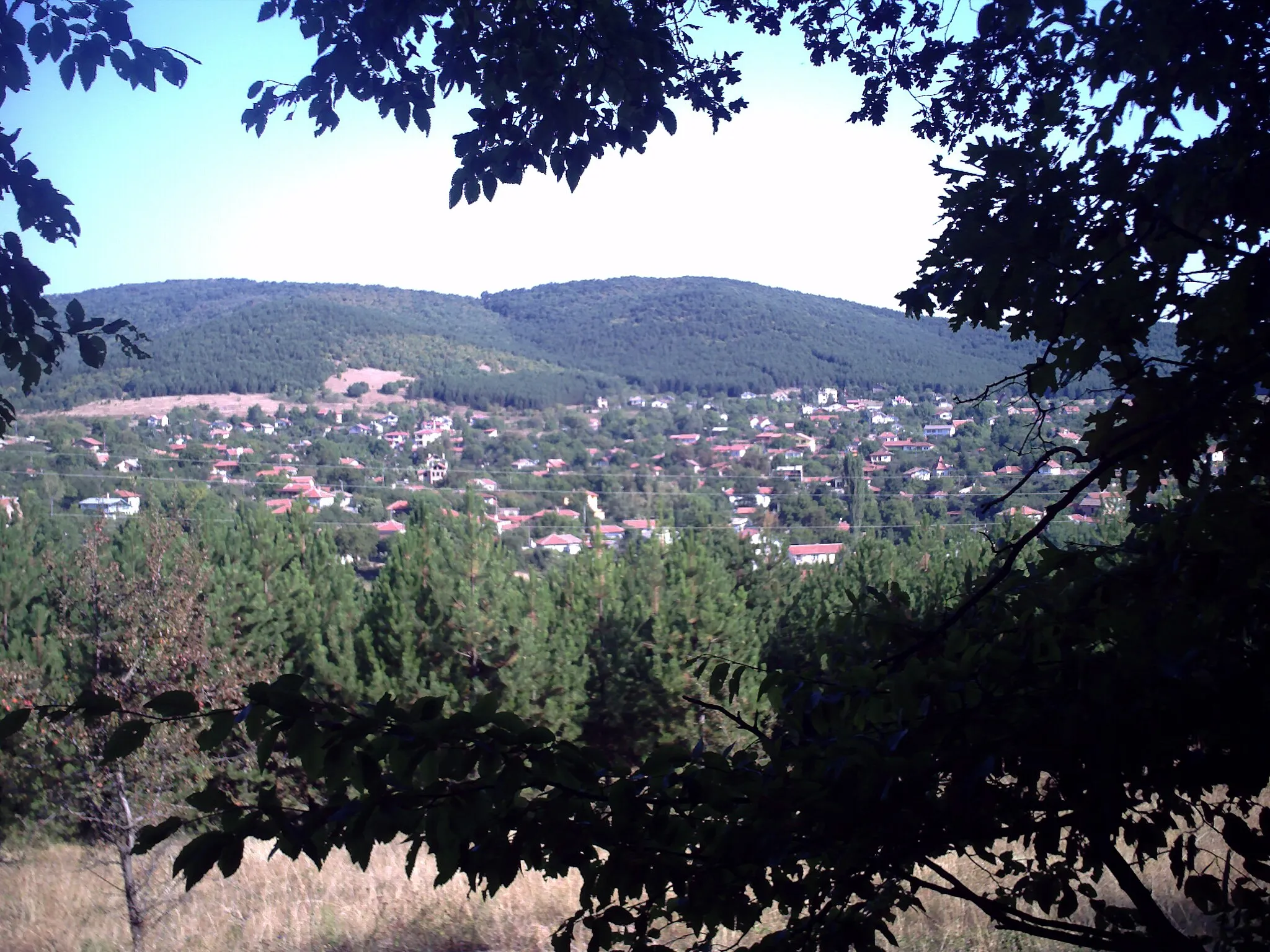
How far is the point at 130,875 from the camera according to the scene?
22.3ft

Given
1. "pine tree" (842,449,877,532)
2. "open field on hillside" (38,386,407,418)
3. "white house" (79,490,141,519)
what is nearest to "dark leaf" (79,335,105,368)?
"white house" (79,490,141,519)

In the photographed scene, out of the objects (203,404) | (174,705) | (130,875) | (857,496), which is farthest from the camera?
(203,404)

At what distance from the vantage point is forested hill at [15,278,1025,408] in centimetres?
4012

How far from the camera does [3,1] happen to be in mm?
2582

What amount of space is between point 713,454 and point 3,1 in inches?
1457

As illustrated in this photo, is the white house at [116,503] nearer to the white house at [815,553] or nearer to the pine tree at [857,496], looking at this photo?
the white house at [815,553]

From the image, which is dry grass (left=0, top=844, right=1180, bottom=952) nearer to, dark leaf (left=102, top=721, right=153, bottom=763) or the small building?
dark leaf (left=102, top=721, right=153, bottom=763)

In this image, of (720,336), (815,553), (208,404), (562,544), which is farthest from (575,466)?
(720,336)

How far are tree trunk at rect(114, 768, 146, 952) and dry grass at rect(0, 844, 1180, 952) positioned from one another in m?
0.17

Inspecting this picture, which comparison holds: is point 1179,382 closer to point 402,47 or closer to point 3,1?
point 402,47

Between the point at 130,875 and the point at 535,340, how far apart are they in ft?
184

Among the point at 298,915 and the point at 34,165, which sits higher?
the point at 34,165

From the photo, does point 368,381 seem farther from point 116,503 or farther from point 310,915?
point 310,915

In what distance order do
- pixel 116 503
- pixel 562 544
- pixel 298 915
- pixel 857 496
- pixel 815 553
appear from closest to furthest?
pixel 298 915 < pixel 116 503 < pixel 815 553 < pixel 562 544 < pixel 857 496
